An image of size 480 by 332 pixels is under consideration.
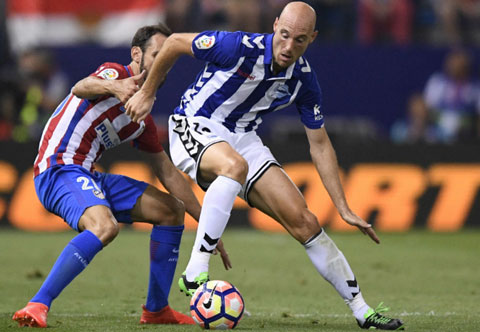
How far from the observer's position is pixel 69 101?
6.51 m

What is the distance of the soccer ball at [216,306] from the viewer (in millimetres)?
5695

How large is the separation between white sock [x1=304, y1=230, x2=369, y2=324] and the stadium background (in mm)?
6783

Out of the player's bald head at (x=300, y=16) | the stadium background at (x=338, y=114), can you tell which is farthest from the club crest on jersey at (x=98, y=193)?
the stadium background at (x=338, y=114)

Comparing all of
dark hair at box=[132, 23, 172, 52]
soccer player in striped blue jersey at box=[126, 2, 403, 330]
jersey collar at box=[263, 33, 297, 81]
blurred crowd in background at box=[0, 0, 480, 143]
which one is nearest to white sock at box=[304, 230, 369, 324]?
soccer player in striped blue jersey at box=[126, 2, 403, 330]

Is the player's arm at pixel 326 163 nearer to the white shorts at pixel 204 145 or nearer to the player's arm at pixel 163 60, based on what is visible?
the white shorts at pixel 204 145

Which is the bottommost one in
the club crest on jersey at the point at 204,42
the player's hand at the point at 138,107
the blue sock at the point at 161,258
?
the blue sock at the point at 161,258

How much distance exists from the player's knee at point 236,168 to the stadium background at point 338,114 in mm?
7183

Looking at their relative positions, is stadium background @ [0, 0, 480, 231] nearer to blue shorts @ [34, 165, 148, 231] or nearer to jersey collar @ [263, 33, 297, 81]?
blue shorts @ [34, 165, 148, 231]

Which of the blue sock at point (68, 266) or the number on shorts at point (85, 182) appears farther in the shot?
the number on shorts at point (85, 182)

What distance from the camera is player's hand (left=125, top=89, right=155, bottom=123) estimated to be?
590cm

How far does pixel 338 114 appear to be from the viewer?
15.6 metres

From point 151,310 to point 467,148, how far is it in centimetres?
806

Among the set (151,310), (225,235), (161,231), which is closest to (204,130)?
(161,231)

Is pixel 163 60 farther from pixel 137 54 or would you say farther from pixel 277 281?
pixel 277 281
